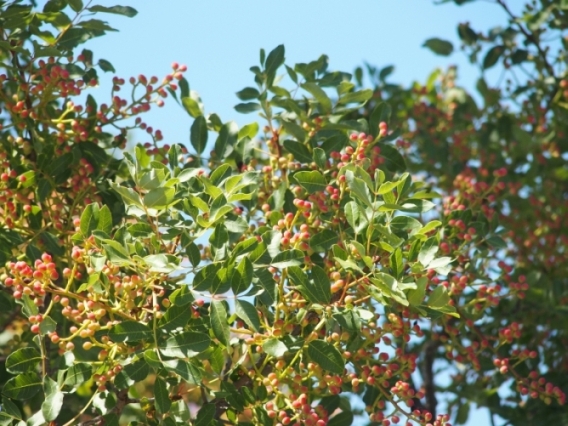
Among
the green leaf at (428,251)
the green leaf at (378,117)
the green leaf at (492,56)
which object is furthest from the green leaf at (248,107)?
the green leaf at (492,56)

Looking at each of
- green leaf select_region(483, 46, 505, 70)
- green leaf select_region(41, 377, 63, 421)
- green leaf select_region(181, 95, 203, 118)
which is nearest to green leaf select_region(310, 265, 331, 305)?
green leaf select_region(41, 377, 63, 421)

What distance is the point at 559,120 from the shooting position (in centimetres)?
318

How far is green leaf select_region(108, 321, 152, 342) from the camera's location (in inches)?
63.7

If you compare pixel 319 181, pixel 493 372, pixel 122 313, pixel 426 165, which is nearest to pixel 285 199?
pixel 319 181

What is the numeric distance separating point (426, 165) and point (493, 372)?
862 mm

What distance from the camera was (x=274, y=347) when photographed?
1.65 metres

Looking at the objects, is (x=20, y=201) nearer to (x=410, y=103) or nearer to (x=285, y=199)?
(x=285, y=199)

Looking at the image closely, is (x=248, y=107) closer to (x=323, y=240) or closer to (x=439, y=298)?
(x=323, y=240)

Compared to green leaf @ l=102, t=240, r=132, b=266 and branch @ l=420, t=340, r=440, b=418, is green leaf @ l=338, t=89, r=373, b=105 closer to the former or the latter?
green leaf @ l=102, t=240, r=132, b=266

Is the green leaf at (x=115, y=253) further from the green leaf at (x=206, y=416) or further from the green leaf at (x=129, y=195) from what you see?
the green leaf at (x=206, y=416)

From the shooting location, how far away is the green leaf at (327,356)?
1.67 meters

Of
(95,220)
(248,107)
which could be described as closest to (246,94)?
(248,107)

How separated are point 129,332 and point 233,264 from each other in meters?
0.23

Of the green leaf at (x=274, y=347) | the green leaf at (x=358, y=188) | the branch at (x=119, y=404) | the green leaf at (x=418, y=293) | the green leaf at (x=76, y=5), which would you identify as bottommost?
the branch at (x=119, y=404)
